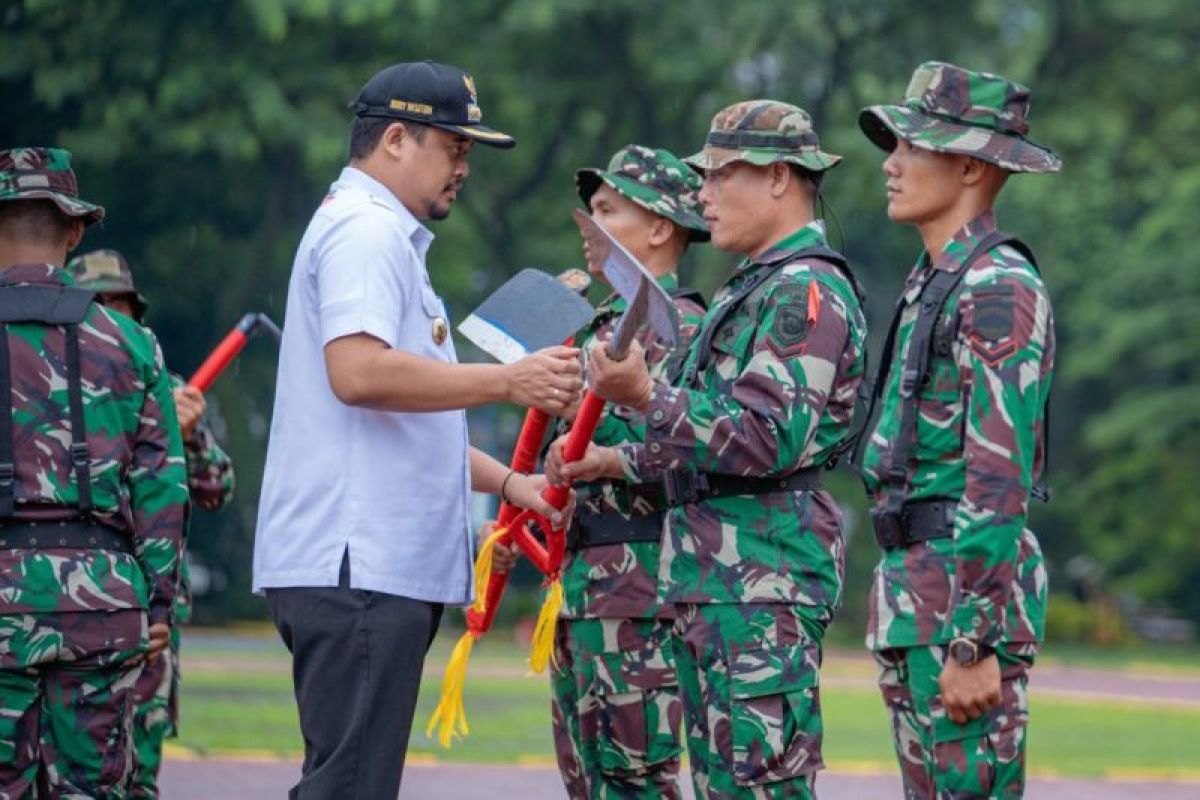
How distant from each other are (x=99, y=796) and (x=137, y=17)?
21.0 metres

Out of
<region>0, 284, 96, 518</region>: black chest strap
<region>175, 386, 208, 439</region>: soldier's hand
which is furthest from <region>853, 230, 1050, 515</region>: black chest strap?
<region>175, 386, 208, 439</region>: soldier's hand

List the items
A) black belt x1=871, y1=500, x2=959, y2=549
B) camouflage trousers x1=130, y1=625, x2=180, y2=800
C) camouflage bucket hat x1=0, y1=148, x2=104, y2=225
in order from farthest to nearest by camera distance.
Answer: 1. camouflage trousers x1=130, y1=625, x2=180, y2=800
2. camouflage bucket hat x1=0, y1=148, x2=104, y2=225
3. black belt x1=871, y1=500, x2=959, y2=549

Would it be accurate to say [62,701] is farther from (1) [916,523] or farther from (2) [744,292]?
(1) [916,523]

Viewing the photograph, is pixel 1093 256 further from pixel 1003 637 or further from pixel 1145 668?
pixel 1003 637

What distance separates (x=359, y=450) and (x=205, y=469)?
11.5 ft

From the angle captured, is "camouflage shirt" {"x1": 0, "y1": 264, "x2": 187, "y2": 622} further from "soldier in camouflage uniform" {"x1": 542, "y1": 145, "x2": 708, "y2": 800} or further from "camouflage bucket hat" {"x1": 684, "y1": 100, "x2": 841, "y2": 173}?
"camouflage bucket hat" {"x1": 684, "y1": 100, "x2": 841, "y2": 173}

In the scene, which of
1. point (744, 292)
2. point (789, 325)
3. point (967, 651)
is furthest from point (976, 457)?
point (744, 292)

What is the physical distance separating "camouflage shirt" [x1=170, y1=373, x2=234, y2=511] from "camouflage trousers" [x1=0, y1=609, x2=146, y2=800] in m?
2.63

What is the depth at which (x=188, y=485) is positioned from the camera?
7852 mm

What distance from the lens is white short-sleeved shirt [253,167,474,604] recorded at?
5.29 m

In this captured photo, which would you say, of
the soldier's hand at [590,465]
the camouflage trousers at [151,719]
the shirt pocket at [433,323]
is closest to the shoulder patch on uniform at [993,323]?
the soldier's hand at [590,465]

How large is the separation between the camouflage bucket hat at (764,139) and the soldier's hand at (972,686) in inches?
58.7

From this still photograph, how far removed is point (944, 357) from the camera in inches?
215

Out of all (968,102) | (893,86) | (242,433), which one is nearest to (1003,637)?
(968,102)
